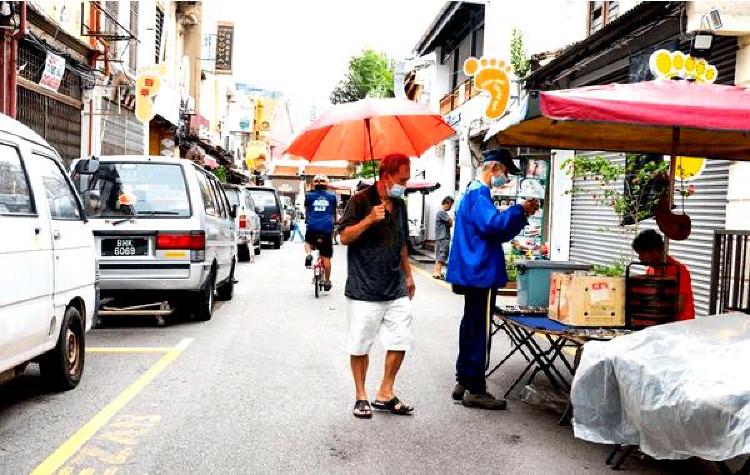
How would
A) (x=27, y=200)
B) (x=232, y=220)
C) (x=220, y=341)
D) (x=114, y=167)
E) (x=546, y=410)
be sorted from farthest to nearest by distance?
(x=232, y=220), (x=114, y=167), (x=220, y=341), (x=546, y=410), (x=27, y=200)

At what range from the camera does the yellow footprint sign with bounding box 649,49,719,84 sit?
32.0 feet

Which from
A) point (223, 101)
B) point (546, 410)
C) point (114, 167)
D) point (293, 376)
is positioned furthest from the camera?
point (223, 101)

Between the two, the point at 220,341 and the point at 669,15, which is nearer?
the point at 220,341

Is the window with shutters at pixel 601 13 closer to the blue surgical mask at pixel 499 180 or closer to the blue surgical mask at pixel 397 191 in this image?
the blue surgical mask at pixel 499 180

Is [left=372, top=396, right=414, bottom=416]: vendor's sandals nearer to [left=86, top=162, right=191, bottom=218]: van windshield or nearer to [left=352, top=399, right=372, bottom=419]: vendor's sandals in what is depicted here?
[left=352, top=399, right=372, bottom=419]: vendor's sandals

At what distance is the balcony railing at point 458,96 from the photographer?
23605 mm

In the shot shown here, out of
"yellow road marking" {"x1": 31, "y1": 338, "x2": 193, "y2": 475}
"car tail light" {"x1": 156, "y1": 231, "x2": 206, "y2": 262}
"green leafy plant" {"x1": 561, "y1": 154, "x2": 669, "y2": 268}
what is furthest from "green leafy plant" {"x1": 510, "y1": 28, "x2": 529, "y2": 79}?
"yellow road marking" {"x1": 31, "y1": 338, "x2": 193, "y2": 475}

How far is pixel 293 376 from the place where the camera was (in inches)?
277

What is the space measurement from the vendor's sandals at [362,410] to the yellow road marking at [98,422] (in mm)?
1751

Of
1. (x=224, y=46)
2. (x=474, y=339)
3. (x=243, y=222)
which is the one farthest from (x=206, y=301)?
(x=224, y=46)

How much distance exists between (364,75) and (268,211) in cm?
2814

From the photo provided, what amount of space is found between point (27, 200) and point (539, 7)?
1577cm

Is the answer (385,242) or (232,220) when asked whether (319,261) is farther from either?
(385,242)

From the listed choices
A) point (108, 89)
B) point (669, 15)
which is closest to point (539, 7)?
point (669, 15)
